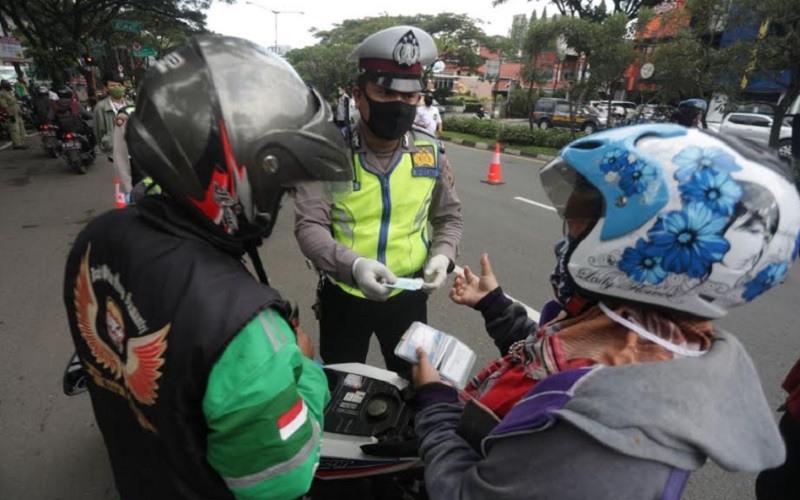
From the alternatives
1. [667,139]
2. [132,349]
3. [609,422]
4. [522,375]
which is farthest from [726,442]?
[132,349]

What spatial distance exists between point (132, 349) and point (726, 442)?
1.09 metres

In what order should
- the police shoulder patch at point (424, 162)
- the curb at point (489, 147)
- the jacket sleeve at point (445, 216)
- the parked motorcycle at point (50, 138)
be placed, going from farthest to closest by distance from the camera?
the curb at point (489, 147) < the parked motorcycle at point (50, 138) < the jacket sleeve at point (445, 216) < the police shoulder patch at point (424, 162)

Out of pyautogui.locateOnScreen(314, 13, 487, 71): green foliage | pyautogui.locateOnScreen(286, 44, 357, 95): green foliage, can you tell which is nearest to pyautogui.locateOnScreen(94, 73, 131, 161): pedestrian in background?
pyautogui.locateOnScreen(286, 44, 357, 95): green foliage

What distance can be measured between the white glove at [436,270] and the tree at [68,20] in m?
20.5

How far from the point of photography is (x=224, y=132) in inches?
35.1

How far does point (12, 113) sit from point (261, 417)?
564 inches

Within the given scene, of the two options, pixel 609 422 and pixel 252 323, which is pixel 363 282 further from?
pixel 609 422

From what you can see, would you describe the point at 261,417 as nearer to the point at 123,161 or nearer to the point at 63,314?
the point at 63,314

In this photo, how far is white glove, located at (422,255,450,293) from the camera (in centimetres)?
187

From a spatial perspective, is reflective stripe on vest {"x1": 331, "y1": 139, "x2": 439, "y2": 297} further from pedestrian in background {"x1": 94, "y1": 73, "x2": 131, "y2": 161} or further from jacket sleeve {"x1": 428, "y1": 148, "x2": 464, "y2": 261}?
pedestrian in background {"x1": 94, "y1": 73, "x2": 131, "y2": 161}

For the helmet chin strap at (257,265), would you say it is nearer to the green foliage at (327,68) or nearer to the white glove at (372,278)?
the white glove at (372,278)

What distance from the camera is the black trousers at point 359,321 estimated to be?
199cm

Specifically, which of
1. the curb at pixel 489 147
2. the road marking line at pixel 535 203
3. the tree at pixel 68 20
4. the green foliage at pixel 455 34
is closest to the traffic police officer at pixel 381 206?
the road marking line at pixel 535 203

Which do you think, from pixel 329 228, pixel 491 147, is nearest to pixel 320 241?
pixel 329 228
